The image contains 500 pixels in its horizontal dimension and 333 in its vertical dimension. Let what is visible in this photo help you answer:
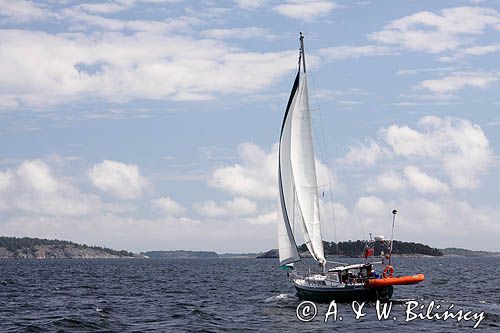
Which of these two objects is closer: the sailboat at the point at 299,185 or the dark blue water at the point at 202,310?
the dark blue water at the point at 202,310

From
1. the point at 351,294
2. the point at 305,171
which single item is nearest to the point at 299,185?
the point at 305,171

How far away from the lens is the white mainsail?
55.0m

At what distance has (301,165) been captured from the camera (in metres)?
55.1

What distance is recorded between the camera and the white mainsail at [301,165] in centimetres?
5500

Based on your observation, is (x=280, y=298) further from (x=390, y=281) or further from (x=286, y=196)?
(x=390, y=281)

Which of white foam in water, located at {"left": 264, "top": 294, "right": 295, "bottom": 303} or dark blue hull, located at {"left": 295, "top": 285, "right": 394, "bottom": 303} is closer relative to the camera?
dark blue hull, located at {"left": 295, "top": 285, "right": 394, "bottom": 303}

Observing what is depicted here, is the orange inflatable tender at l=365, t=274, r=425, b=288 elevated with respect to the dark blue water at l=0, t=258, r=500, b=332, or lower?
elevated

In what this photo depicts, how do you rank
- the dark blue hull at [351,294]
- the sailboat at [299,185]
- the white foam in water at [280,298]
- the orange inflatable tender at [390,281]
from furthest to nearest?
the white foam in water at [280,298] < the sailboat at [299,185] < the dark blue hull at [351,294] < the orange inflatable tender at [390,281]

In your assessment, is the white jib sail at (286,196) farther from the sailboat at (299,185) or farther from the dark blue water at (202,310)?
the dark blue water at (202,310)

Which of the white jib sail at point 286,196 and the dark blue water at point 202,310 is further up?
the white jib sail at point 286,196

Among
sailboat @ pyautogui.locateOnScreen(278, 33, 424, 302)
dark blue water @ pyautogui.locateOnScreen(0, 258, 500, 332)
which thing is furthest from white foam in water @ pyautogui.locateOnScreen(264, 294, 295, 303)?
sailboat @ pyautogui.locateOnScreen(278, 33, 424, 302)

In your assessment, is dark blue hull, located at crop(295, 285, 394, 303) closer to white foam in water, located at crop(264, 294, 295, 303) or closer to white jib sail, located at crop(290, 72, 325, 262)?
white jib sail, located at crop(290, 72, 325, 262)

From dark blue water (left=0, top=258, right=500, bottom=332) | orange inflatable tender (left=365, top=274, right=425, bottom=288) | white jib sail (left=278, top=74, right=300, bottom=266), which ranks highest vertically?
white jib sail (left=278, top=74, right=300, bottom=266)

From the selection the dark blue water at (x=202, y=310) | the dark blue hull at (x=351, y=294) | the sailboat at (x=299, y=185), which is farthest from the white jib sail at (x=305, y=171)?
the dark blue water at (x=202, y=310)
